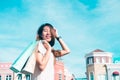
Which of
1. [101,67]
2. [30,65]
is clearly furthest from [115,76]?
[30,65]

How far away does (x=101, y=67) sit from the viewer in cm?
3972

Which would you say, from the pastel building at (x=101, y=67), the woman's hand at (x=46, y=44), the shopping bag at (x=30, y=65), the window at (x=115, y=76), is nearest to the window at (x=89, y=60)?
the pastel building at (x=101, y=67)

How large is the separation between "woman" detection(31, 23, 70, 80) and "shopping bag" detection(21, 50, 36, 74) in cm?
6

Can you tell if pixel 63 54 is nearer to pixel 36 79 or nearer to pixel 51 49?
pixel 51 49

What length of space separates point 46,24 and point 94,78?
3544cm

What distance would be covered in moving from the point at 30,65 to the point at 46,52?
0.29 m

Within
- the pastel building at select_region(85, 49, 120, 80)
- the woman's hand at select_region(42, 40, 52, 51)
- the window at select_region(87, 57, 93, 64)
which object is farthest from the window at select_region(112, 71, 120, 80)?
the woman's hand at select_region(42, 40, 52, 51)

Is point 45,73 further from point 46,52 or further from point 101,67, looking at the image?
point 101,67

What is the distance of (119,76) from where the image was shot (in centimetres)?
3925

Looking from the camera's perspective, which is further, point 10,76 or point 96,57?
point 96,57

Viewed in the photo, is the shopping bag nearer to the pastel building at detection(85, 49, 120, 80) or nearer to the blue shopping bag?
the blue shopping bag

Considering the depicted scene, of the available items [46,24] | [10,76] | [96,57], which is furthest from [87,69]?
[46,24]

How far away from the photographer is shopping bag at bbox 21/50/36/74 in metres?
3.99

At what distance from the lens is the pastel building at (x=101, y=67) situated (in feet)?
129
